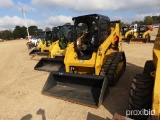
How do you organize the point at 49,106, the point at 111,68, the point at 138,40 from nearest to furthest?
the point at 49,106, the point at 111,68, the point at 138,40

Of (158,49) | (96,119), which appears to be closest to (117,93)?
(96,119)

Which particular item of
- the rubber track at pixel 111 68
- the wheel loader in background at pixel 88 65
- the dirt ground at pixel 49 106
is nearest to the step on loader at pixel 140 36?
the wheel loader in background at pixel 88 65

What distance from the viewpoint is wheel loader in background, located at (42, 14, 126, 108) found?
4871mm

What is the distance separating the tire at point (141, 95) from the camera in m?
3.07

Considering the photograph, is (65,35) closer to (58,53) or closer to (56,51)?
(56,51)

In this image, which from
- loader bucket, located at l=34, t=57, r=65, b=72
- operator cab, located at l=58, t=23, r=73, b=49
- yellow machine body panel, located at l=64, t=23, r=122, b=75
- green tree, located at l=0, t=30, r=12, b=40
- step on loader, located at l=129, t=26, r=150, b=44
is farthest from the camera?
green tree, located at l=0, t=30, r=12, b=40

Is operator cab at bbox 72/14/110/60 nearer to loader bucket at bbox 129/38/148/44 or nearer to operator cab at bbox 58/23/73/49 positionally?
operator cab at bbox 58/23/73/49

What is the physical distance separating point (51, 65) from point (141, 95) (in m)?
6.11

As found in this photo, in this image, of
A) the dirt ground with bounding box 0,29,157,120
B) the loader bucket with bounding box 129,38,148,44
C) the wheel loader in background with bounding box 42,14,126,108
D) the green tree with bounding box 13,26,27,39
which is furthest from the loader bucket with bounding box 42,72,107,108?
the green tree with bounding box 13,26,27,39

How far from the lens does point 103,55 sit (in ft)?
18.9

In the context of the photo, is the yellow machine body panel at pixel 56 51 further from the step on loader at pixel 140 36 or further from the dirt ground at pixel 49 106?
the step on loader at pixel 140 36

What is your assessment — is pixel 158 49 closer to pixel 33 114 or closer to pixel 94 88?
pixel 94 88

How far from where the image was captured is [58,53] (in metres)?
10.1

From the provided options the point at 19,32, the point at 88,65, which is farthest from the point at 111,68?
the point at 19,32
